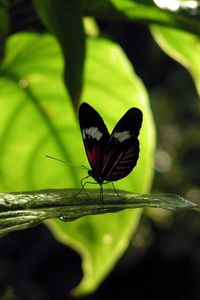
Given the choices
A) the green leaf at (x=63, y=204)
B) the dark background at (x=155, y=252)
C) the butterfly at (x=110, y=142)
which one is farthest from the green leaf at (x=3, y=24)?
the dark background at (x=155, y=252)

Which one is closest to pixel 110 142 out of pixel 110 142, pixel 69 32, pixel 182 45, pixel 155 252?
pixel 110 142

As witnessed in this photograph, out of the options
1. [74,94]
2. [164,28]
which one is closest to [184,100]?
[164,28]

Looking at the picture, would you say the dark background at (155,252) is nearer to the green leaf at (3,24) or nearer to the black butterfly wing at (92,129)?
the green leaf at (3,24)

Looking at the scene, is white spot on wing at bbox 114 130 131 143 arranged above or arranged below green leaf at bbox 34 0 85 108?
below

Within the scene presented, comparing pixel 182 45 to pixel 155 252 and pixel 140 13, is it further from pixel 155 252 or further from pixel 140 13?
pixel 155 252

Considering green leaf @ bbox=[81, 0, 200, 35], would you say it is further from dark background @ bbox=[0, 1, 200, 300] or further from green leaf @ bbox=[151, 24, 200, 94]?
dark background @ bbox=[0, 1, 200, 300]

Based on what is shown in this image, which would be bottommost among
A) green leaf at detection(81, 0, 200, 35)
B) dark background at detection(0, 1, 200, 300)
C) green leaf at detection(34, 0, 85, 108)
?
dark background at detection(0, 1, 200, 300)

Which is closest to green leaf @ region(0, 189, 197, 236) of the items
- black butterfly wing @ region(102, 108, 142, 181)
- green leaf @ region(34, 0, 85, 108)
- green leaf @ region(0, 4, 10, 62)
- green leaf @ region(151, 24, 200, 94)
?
black butterfly wing @ region(102, 108, 142, 181)
